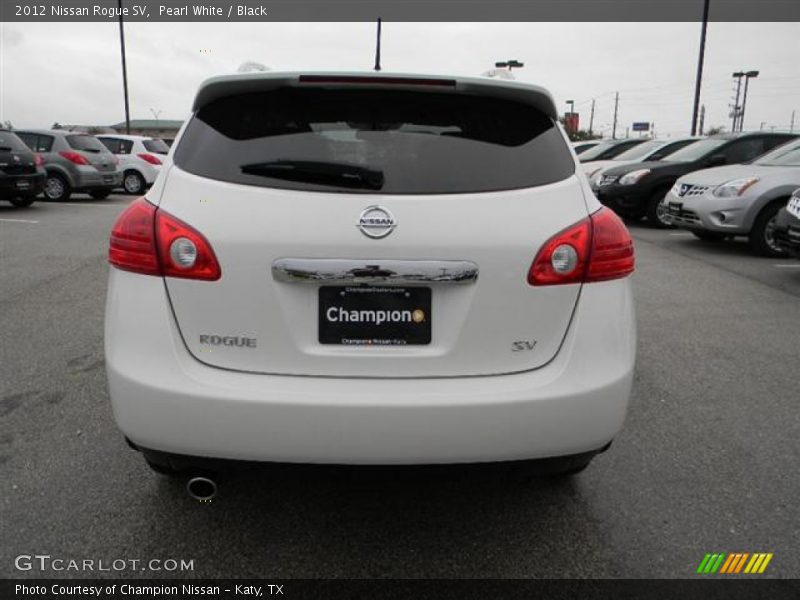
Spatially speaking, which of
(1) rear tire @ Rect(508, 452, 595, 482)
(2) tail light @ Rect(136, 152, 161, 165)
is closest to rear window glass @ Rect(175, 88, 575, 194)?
(1) rear tire @ Rect(508, 452, 595, 482)

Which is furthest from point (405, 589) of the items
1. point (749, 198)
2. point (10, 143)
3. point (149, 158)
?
point (149, 158)

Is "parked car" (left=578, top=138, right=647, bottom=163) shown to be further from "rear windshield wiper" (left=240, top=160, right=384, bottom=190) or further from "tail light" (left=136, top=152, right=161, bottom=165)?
"rear windshield wiper" (left=240, top=160, right=384, bottom=190)

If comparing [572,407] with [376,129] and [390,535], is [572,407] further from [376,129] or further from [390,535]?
[376,129]

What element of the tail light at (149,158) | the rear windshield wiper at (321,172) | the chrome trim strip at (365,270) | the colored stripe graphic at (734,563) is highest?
the rear windshield wiper at (321,172)

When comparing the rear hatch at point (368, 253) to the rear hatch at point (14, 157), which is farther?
the rear hatch at point (14, 157)

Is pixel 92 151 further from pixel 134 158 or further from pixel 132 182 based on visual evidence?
pixel 132 182

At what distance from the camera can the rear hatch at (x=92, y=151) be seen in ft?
50.6

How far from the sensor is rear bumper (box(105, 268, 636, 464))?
6.55 feet

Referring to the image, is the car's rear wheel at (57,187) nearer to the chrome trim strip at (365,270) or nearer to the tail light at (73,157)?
the tail light at (73,157)

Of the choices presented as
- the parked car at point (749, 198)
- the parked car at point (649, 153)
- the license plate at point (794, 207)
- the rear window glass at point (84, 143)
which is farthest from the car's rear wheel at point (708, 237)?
the rear window glass at point (84, 143)

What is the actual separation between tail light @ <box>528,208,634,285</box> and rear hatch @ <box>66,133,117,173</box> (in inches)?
611

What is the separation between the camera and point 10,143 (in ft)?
41.2

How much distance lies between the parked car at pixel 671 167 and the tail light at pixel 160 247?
10.8m

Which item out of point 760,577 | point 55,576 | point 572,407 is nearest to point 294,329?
point 572,407
